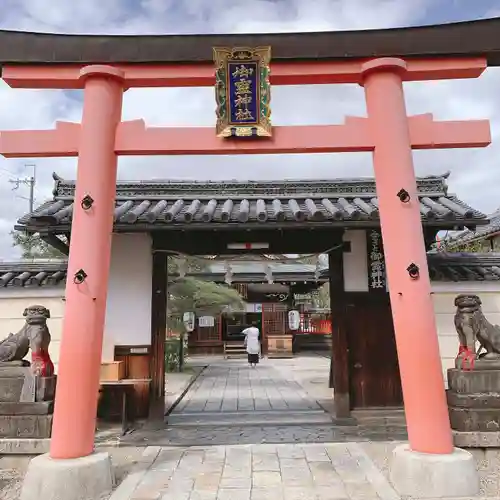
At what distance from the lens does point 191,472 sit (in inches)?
211

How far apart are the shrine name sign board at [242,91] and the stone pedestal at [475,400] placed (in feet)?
13.4

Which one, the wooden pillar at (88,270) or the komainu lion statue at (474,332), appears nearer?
the wooden pillar at (88,270)

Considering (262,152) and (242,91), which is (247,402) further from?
(242,91)

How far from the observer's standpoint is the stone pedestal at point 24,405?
18.6ft

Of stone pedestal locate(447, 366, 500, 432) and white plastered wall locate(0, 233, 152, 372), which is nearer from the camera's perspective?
stone pedestal locate(447, 366, 500, 432)

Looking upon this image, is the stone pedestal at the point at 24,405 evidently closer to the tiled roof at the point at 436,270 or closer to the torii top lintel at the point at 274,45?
the tiled roof at the point at 436,270

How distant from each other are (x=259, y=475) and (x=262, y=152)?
3.81 meters

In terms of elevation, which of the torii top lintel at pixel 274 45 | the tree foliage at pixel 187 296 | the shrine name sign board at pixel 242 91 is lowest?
the tree foliage at pixel 187 296

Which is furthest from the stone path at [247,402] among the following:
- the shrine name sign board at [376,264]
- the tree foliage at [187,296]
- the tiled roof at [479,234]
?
the tiled roof at [479,234]

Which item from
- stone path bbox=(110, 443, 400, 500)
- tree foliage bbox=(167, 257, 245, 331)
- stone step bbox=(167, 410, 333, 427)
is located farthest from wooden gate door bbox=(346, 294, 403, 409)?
tree foliage bbox=(167, 257, 245, 331)

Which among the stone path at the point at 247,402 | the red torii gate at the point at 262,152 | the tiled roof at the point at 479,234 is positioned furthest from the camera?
the tiled roof at the point at 479,234

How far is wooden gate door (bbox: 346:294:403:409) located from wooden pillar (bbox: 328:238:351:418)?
0.36 ft

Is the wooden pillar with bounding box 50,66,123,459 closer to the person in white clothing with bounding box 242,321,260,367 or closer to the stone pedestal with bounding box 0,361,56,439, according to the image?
the stone pedestal with bounding box 0,361,56,439

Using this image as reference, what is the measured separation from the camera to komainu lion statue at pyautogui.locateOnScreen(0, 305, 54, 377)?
5.93 m
